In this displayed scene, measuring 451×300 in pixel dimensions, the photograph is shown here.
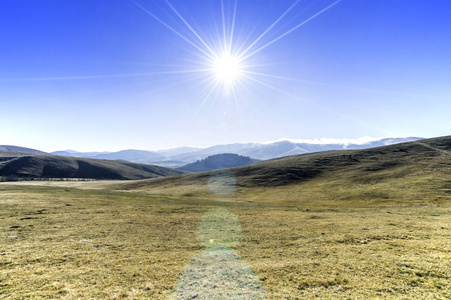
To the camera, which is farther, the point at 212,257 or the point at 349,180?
the point at 349,180

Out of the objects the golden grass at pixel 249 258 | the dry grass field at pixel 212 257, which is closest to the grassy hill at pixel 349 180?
the dry grass field at pixel 212 257

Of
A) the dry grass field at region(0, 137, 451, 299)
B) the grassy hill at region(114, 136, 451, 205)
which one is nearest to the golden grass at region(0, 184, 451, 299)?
the dry grass field at region(0, 137, 451, 299)

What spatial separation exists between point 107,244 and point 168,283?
35.0 feet

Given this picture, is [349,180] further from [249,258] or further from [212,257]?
[212,257]

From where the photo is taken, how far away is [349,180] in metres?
94.8

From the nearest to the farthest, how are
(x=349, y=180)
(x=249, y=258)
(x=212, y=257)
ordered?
(x=249, y=258) → (x=212, y=257) → (x=349, y=180)

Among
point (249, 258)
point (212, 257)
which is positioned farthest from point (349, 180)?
point (212, 257)

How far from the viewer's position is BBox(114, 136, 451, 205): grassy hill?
67.1 meters

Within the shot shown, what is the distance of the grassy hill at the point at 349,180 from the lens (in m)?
67.1

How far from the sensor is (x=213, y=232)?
26047 mm

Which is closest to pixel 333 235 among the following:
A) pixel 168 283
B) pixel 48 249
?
pixel 168 283

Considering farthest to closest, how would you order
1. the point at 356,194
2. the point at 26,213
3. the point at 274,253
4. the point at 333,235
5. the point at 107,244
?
the point at 356,194
the point at 26,213
the point at 333,235
the point at 107,244
the point at 274,253

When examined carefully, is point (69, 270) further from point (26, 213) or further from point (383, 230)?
point (383, 230)

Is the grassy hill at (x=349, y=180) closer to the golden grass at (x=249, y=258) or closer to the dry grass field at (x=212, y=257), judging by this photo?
the dry grass field at (x=212, y=257)
